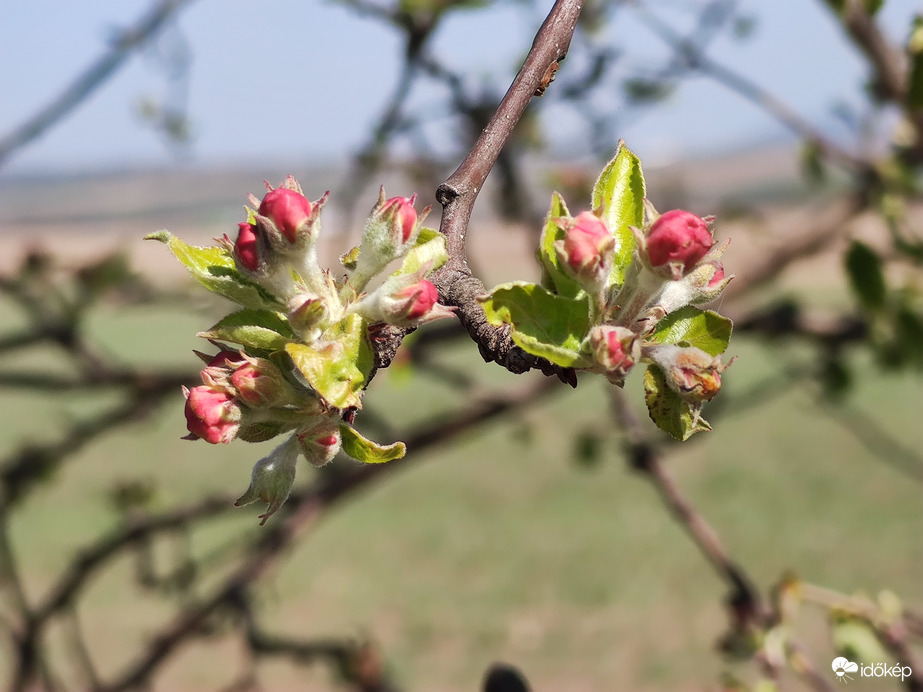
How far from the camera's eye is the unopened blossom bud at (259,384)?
702 millimetres

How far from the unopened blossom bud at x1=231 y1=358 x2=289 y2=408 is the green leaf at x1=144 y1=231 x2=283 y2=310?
2.4 inches

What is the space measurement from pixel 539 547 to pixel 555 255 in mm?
7419

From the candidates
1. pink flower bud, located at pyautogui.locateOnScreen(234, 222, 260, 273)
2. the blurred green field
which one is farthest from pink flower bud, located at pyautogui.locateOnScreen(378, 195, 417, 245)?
the blurred green field

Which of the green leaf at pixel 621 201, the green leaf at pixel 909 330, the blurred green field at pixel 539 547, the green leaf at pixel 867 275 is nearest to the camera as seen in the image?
the green leaf at pixel 621 201

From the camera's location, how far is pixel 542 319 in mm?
714

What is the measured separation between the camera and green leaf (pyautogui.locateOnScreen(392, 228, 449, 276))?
731 mm

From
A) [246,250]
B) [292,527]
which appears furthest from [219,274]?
[292,527]

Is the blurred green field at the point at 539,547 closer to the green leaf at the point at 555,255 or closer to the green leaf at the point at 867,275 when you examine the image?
the green leaf at the point at 867,275

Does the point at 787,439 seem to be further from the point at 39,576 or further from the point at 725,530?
the point at 39,576

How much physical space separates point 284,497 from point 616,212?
366mm

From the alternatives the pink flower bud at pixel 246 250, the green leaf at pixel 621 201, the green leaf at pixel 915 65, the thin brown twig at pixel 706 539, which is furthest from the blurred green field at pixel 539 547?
the pink flower bud at pixel 246 250

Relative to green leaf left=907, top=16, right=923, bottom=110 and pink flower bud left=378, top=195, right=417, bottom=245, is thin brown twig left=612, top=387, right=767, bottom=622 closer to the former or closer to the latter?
green leaf left=907, top=16, right=923, bottom=110

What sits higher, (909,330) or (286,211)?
(286,211)

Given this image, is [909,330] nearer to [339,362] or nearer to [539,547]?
[339,362]
